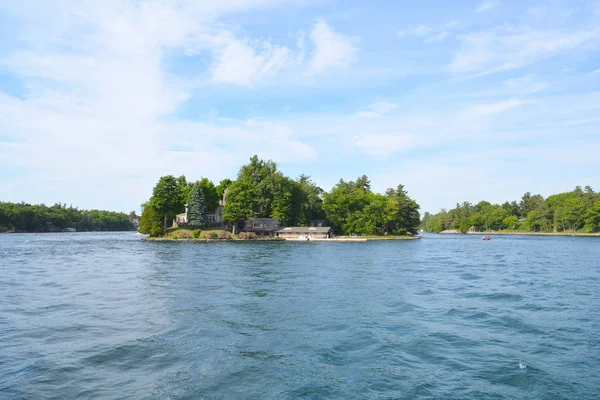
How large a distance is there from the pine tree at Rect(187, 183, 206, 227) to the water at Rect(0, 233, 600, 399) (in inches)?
3261

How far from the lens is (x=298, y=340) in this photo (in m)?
16.5

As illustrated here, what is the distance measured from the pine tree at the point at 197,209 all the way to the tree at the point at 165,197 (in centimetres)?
410

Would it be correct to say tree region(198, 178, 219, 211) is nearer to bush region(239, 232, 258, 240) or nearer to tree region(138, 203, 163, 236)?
tree region(138, 203, 163, 236)

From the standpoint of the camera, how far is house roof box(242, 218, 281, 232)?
116062 millimetres

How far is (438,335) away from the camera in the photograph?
17328mm

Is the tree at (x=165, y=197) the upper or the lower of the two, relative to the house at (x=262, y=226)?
upper

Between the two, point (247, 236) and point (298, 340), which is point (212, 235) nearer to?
point (247, 236)

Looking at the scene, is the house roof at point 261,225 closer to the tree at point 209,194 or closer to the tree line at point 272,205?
the tree line at point 272,205

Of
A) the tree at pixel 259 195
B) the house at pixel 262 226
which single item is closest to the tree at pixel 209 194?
the tree at pixel 259 195

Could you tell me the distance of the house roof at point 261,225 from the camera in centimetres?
11606

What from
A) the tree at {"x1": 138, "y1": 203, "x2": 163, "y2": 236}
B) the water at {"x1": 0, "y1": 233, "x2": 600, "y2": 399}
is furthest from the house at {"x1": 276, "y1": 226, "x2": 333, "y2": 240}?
the water at {"x1": 0, "y1": 233, "x2": 600, "y2": 399}

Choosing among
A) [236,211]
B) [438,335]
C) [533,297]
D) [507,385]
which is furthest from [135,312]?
[236,211]

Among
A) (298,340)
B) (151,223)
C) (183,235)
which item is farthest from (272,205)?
(298,340)

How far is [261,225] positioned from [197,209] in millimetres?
18075
